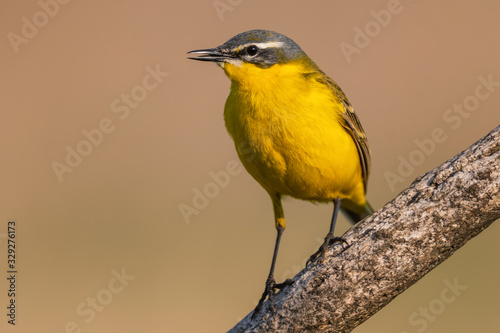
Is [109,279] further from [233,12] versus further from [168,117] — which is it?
[233,12]

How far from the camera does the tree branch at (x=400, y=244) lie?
14.6 feet

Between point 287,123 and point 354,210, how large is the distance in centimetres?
210

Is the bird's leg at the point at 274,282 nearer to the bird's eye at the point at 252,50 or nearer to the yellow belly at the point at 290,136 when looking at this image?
the yellow belly at the point at 290,136

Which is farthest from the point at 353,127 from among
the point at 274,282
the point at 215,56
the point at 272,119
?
the point at 274,282

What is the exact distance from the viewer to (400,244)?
4594 millimetres

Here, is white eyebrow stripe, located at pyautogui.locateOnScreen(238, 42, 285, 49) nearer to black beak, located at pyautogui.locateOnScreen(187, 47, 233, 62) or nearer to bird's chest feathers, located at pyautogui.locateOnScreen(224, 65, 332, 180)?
black beak, located at pyautogui.locateOnScreen(187, 47, 233, 62)

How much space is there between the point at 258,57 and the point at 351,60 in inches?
280

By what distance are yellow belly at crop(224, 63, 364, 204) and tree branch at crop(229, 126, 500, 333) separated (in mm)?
1158

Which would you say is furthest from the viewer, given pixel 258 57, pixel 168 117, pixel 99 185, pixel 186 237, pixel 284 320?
pixel 168 117

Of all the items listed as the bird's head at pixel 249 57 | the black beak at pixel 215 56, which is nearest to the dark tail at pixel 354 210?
the bird's head at pixel 249 57

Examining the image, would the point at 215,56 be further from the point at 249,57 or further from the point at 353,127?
the point at 353,127

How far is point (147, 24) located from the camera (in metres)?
14.3

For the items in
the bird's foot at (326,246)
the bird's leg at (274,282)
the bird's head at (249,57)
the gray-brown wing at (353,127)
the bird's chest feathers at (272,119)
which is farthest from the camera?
the gray-brown wing at (353,127)

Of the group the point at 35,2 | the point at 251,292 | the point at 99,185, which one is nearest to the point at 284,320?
the point at 251,292
